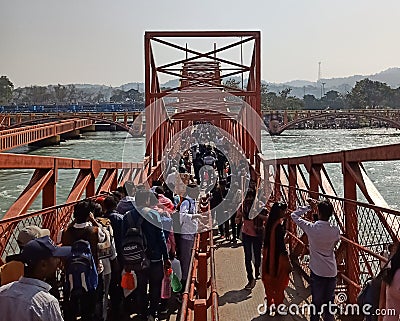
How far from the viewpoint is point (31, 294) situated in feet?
9.57

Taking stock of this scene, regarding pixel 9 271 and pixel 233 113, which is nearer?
pixel 9 271

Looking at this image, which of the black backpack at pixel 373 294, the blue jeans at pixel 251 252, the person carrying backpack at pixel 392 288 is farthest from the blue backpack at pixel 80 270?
the blue jeans at pixel 251 252

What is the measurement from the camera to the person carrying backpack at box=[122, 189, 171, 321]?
17.0 ft

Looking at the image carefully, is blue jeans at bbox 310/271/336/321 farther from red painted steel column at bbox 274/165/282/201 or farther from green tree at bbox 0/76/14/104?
green tree at bbox 0/76/14/104

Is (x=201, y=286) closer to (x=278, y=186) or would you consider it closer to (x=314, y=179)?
(x=314, y=179)

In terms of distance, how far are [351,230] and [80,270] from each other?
3.13 metres

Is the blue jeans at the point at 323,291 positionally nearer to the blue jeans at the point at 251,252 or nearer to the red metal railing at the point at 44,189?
the blue jeans at the point at 251,252

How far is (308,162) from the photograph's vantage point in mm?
7340

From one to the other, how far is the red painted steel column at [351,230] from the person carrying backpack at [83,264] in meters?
2.70

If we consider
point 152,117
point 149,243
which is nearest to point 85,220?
point 149,243

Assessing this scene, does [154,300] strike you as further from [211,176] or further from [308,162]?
[211,176]

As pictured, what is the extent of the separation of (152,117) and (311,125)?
70.6 meters

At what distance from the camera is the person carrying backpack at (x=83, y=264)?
14.1ft

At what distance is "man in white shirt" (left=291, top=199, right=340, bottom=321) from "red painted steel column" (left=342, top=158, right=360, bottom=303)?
2.02 ft
